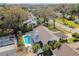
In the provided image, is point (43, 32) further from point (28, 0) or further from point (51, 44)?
point (28, 0)

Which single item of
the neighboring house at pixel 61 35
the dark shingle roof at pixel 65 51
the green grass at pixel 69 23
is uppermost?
the green grass at pixel 69 23

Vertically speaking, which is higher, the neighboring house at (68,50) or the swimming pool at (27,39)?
the swimming pool at (27,39)

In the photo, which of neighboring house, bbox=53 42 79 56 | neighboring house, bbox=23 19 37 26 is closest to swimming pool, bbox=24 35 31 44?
neighboring house, bbox=23 19 37 26

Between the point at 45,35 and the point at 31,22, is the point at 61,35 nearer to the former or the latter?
the point at 45,35

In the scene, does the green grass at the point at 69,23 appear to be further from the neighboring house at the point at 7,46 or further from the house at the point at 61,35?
the neighboring house at the point at 7,46

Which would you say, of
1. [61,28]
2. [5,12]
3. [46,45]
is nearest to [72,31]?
[61,28]

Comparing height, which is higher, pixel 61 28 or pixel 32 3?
pixel 32 3

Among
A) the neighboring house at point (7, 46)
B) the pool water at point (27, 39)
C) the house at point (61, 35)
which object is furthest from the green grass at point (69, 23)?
the neighboring house at point (7, 46)
